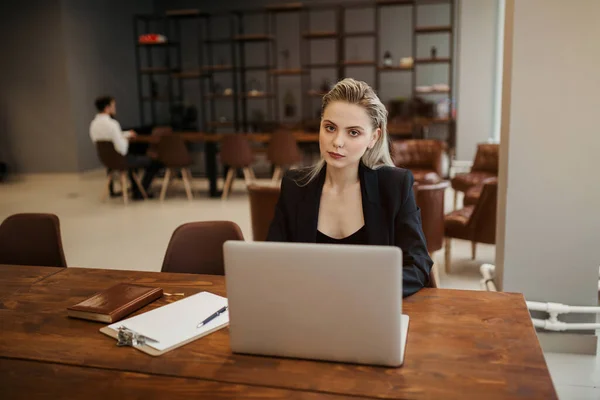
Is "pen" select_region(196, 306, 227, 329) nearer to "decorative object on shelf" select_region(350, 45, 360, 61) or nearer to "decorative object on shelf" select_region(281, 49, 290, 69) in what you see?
"decorative object on shelf" select_region(350, 45, 360, 61)

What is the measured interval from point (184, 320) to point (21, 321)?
0.49 meters

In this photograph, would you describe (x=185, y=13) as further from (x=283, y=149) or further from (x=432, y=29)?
(x=432, y=29)

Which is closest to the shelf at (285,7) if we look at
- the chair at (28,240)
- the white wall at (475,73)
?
the white wall at (475,73)

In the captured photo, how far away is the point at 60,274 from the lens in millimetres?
2109

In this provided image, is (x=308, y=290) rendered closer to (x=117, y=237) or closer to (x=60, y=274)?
(x=60, y=274)

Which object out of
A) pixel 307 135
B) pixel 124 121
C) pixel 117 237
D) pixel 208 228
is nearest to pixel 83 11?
pixel 124 121

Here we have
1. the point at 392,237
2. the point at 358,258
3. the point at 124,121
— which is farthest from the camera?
the point at 124,121

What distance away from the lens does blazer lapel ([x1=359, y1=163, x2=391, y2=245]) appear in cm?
201

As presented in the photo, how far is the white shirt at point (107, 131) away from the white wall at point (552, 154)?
5.64 m

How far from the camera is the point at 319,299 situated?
1222 millimetres

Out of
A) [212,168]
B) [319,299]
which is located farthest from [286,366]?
[212,168]

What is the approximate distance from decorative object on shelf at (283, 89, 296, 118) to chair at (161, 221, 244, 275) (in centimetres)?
918

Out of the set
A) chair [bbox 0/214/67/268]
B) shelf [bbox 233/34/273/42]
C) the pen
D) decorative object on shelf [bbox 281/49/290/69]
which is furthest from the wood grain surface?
decorative object on shelf [bbox 281/49/290/69]

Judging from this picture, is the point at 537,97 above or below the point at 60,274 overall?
above
